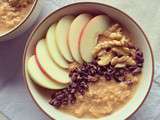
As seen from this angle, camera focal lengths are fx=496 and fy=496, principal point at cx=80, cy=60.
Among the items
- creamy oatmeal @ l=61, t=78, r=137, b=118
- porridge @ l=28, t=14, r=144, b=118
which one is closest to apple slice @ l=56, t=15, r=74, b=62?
porridge @ l=28, t=14, r=144, b=118

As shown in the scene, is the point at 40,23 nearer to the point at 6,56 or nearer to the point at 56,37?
the point at 56,37

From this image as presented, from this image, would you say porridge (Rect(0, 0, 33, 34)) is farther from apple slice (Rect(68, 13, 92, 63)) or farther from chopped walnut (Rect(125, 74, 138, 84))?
chopped walnut (Rect(125, 74, 138, 84))

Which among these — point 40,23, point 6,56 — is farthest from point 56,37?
point 6,56

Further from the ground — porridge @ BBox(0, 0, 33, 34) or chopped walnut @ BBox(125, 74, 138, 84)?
porridge @ BBox(0, 0, 33, 34)

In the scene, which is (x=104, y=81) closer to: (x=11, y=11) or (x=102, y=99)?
(x=102, y=99)

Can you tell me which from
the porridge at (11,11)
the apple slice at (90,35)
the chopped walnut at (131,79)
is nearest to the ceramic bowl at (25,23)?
the porridge at (11,11)

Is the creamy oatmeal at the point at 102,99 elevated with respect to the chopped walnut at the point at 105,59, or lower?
lower

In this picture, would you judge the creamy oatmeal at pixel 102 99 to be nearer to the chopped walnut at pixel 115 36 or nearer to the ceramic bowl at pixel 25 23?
the chopped walnut at pixel 115 36

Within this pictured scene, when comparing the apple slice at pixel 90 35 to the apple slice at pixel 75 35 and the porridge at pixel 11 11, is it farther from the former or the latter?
the porridge at pixel 11 11
